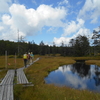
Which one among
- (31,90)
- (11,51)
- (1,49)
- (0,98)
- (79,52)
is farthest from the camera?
(11,51)

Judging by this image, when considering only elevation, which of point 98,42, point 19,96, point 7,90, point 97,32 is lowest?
point 19,96

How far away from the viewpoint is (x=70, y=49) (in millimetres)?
92688

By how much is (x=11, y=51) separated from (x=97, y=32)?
76076 mm

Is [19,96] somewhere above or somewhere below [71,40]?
below

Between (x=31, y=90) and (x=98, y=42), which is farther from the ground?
(x=98, y=42)

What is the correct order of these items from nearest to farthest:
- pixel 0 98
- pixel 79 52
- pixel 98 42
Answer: pixel 0 98 < pixel 98 42 < pixel 79 52

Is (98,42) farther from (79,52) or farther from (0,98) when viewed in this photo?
(0,98)

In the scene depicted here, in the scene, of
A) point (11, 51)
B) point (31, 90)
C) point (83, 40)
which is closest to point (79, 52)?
point (83, 40)

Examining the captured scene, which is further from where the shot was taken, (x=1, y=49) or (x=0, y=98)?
(x=1, y=49)

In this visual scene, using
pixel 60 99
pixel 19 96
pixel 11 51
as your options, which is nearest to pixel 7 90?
pixel 19 96

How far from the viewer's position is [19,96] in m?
7.96

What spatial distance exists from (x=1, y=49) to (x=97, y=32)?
78296 mm

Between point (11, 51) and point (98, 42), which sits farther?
point (11, 51)

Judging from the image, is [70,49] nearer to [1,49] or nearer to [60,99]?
[1,49]
